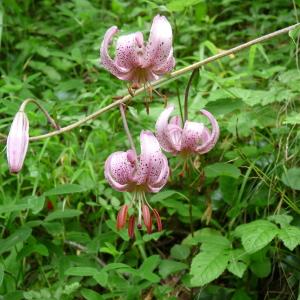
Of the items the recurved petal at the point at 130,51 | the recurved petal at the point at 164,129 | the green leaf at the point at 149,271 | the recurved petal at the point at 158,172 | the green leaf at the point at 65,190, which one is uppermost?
the recurved petal at the point at 130,51

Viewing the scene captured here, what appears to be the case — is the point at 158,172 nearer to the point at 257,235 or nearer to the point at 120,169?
the point at 120,169

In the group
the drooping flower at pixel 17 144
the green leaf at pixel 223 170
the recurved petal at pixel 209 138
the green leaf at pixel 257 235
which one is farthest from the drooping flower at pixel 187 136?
the drooping flower at pixel 17 144

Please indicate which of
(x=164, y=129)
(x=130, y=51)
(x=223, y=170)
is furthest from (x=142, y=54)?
(x=223, y=170)

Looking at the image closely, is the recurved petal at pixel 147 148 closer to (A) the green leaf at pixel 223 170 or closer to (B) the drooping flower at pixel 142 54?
(B) the drooping flower at pixel 142 54

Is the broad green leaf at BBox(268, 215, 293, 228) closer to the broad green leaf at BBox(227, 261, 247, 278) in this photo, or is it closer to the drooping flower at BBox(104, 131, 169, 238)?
the broad green leaf at BBox(227, 261, 247, 278)

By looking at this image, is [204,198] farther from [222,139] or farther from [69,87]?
[69,87]

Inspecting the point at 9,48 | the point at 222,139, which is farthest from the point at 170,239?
the point at 9,48

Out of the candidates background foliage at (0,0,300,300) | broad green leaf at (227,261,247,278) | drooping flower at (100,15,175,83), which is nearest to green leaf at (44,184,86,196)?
background foliage at (0,0,300,300)
